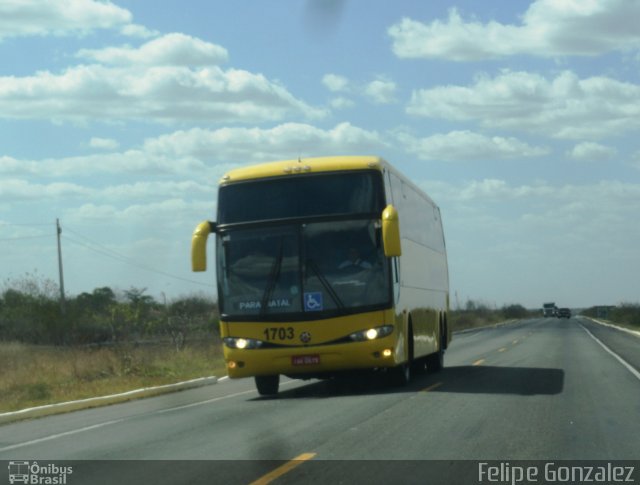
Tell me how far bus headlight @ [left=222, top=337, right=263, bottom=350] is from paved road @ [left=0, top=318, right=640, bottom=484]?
976 millimetres

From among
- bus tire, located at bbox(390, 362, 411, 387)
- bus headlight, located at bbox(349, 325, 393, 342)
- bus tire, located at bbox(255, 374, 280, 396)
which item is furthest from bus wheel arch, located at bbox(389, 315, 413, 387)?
bus tire, located at bbox(255, 374, 280, 396)

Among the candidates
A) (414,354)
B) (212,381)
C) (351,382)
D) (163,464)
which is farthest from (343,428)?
(212,381)

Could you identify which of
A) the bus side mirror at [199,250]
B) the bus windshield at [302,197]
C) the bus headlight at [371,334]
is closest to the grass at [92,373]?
the bus side mirror at [199,250]

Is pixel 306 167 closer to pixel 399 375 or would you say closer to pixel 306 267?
pixel 306 267

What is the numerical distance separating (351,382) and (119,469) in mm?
11614

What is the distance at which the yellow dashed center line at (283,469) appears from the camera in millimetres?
9570

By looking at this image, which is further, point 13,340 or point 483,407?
point 13,340

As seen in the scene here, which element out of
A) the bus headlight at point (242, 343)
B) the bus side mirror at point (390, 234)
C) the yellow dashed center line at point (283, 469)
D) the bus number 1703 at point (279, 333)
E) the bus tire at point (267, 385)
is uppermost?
the bus side mirror at point (390, 234)

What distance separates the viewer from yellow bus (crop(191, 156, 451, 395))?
17.7 metres

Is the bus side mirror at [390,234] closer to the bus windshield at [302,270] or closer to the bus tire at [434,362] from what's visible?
the bus windshield at [302,270]

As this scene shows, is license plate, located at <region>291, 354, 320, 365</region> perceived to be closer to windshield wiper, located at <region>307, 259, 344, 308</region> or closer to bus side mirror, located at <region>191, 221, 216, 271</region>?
windshield wiper, located at <region>307, 259, 344, 308</region>

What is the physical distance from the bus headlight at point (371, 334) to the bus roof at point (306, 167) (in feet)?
8.92

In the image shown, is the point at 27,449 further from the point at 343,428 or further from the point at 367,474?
the point at 367,474

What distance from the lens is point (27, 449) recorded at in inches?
506
